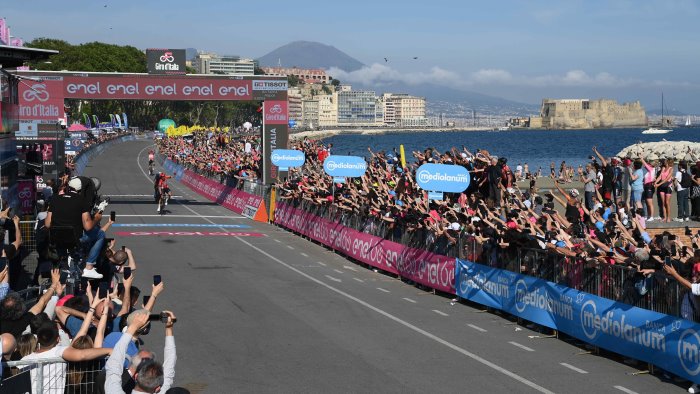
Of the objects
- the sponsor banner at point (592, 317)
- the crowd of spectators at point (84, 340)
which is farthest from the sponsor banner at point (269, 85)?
the crowd of spectators at point (84, 340)

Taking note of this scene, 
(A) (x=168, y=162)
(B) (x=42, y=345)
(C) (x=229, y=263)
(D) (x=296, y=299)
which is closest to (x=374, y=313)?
(D) (x=296, y=299)

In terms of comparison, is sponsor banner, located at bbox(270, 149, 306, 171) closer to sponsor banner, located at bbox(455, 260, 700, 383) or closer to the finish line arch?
the finish line arch

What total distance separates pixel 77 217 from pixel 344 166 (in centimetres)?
1523

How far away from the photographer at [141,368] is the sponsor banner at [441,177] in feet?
46.4

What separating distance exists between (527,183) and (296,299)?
2544 cm

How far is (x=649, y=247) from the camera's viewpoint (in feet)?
47.7

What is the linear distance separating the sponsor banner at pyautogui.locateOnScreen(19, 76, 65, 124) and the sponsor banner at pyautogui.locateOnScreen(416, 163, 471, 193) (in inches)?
790

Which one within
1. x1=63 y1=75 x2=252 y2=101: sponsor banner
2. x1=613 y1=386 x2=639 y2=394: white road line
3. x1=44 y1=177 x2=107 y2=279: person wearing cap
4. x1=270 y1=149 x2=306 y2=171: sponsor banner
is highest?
x1=63 y1=75 x2=252 y2=101: sponsor banner

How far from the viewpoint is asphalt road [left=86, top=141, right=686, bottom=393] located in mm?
13555

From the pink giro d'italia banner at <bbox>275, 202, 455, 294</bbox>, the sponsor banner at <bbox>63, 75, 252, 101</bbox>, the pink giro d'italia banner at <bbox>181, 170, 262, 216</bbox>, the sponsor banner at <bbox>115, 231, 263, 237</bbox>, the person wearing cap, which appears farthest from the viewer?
the pink giro d'italia banner at <bbox>181, 170, 262, 216</bbox>

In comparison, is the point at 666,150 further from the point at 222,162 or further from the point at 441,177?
the point at 441,177

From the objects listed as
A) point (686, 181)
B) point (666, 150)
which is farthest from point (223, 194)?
point (666, 150)

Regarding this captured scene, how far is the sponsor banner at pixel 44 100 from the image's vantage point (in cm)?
3769

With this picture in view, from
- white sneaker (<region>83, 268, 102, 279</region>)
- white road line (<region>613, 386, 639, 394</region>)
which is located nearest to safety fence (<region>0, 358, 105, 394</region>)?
white sneaker (<region>83, 268, 102, 279</region>)
